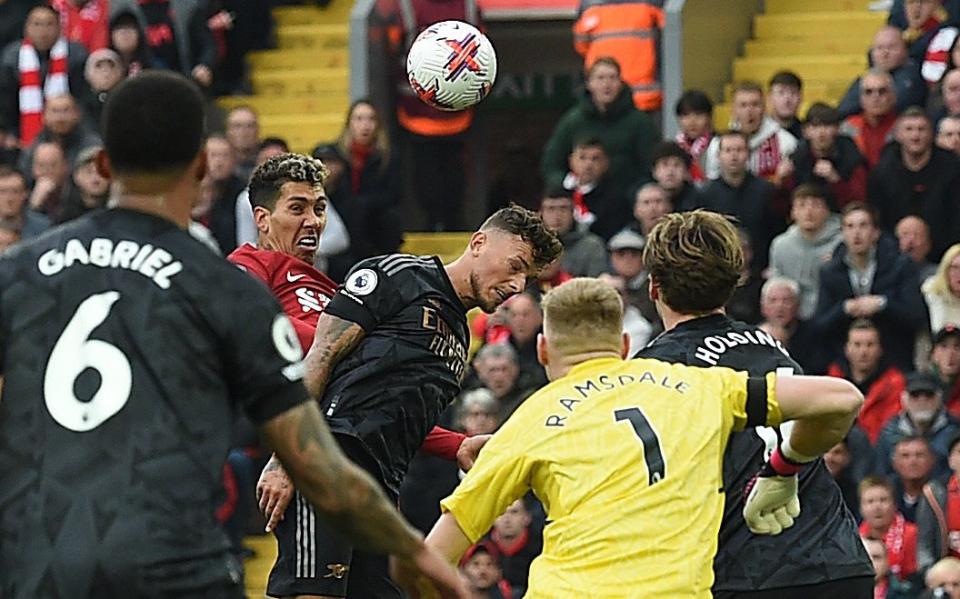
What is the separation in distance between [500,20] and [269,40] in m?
1.94

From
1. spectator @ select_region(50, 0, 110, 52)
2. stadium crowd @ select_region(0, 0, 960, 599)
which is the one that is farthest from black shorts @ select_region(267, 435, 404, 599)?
spectator @ select_region(50, 0, 110, 52)

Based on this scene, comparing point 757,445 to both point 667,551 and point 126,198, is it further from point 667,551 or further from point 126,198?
point 126,198

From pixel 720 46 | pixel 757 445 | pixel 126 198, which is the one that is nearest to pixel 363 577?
pixel 757 445

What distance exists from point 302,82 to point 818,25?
4156mm

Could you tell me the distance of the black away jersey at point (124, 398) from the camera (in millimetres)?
4691

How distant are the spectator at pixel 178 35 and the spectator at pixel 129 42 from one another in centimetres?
27

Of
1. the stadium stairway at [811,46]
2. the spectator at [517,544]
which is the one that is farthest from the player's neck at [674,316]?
the stadium stairway at [811,46]

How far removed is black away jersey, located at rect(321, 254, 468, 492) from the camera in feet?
23.9

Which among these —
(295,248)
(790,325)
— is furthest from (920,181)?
(295,248)

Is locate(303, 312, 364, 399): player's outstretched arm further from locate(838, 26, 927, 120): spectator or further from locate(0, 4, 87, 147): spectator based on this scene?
locate(0, 4, 87, 147): spectator

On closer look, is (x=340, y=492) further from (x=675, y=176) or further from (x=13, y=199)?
(x=13, y=199)

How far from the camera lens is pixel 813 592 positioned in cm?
696

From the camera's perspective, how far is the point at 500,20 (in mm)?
18016

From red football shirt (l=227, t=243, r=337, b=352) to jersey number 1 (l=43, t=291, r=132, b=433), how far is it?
2663mm
